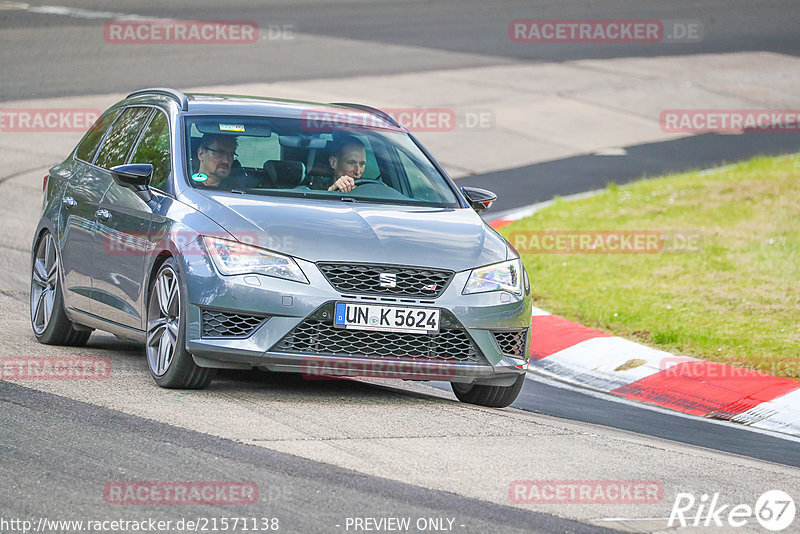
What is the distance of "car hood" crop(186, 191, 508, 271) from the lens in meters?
7.02

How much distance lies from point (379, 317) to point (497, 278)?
809 millimetres

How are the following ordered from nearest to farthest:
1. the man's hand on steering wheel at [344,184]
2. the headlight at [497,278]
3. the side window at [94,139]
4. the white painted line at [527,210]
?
1. the headlight at [497,278]
2. the man's hand on steering wheel at [344,184]
3. the side window at [94,139]
4. the white painted line at [527,210]

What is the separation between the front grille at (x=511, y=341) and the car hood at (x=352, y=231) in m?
0.41

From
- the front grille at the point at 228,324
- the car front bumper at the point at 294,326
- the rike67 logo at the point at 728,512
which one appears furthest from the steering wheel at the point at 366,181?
the rike67 logo at the point at 728,512

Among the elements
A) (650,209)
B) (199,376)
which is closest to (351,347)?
(199,376)

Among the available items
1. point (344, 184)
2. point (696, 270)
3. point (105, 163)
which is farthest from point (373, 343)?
point (696, 270)

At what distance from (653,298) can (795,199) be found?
180 inches

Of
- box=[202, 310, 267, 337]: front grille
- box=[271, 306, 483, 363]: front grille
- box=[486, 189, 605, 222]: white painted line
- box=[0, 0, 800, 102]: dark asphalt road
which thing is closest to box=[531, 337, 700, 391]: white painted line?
box=[271, 306, 483, 363]: front grille

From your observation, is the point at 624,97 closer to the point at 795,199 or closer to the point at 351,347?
the point at 795,199

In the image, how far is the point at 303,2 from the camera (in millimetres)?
32719

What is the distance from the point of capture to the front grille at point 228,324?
695 cm

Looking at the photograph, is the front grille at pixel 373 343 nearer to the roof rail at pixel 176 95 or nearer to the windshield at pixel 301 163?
the windshield at pixel 301 163

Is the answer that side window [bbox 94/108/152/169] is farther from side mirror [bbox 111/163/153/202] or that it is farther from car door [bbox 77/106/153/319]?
side mirror [bbox 111/163/153/202]

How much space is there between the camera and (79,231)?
334 inches
